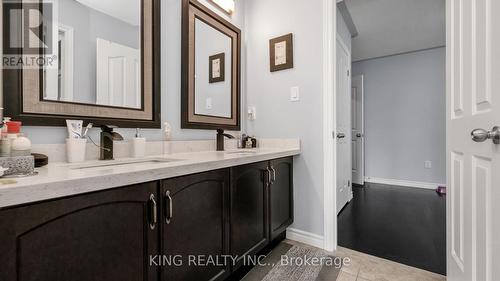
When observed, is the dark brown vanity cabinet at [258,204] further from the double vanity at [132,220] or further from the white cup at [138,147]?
the white cup at [138,147]

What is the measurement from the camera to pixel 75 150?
1.04 metres

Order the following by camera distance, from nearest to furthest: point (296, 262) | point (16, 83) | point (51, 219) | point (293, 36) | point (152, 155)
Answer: point (51, 219)
point (16, 83)
point (152, 155)
point (296, 262)
point (293, 36)

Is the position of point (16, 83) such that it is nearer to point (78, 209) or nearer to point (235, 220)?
point (78, 209)

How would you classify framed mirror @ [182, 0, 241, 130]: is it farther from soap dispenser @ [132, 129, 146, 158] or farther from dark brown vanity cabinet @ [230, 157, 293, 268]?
dark brown vanity cabinet @ [230, 157, 293, 268]

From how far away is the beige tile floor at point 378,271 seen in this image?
1.46 m

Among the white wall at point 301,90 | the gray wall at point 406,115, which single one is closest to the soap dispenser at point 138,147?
the white wall at point 301,90

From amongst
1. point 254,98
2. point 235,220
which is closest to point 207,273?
point 235,220

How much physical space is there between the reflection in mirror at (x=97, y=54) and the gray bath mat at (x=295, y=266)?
1346 millimetres

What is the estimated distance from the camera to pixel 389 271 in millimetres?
1535

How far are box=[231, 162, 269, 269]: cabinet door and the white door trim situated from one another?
0.57m

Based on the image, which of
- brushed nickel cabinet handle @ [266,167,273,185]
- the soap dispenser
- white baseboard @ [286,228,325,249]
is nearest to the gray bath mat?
white baseboard @ [286,228,325,249]

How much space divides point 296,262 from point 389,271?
609 mm

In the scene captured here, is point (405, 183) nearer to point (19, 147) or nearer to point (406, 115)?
point (406, 115)

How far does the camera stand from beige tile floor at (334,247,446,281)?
146 cm
